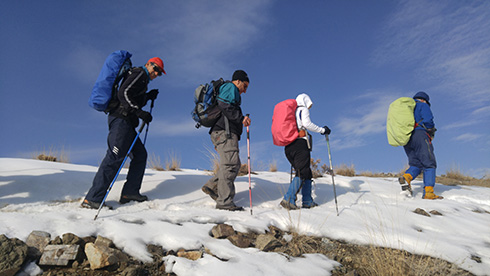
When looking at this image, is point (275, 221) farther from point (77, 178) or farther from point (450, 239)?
point (77, 178)

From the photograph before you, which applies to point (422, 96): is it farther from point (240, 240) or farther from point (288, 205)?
point (240, 240)

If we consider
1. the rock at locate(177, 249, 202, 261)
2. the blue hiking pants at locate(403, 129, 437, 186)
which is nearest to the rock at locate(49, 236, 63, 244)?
the rock at locate(177, 249, 202, 261)

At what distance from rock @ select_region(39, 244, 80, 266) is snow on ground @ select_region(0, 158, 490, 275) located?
0.28 metres

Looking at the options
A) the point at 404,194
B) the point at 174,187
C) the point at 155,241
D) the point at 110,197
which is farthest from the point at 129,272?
the point at 404,194

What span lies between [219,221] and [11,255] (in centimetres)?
231

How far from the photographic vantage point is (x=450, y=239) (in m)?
4.43

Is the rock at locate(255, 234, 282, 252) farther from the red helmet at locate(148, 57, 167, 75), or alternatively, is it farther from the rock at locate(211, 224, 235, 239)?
the red helmet at locate(148, 57, 167, 75)

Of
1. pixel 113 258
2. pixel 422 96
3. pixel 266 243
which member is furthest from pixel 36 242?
pixel 422 96

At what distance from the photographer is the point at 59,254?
9.07 feet

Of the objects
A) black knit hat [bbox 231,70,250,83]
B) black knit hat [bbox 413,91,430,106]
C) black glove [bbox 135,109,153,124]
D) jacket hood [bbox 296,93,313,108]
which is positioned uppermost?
black knit hat [bbox 413,91,430,106]

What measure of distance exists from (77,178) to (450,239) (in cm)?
671

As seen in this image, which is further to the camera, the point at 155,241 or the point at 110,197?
the point at 110,197

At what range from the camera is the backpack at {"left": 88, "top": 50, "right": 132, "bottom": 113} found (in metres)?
4.76

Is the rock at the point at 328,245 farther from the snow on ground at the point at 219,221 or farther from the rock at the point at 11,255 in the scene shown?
the rock at the point at 11,255
